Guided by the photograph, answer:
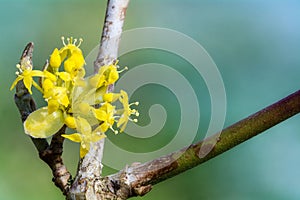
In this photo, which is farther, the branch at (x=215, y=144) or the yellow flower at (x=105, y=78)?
the yellow flower at (x=105, y=78)

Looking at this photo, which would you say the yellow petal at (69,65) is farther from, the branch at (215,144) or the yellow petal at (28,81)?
the branch at (215,144)

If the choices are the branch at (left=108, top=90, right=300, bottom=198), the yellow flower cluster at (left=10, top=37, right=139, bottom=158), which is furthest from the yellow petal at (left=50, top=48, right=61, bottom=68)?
the branch at (left=108, top=90, right=300, bottom=198)

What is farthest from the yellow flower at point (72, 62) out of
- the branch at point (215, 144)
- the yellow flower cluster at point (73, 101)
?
the branch at point (215, 144)

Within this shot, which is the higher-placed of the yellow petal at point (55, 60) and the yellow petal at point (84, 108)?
the yellow petal at point (55, 60)

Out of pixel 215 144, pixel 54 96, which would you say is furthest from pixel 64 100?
pixel 215 144

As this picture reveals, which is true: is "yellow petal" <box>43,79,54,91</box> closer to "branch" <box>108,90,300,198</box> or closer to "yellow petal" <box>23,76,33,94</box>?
"yellow petal" <box>23,76,33,94</box>

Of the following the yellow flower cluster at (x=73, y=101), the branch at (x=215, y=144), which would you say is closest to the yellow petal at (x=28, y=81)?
the yellow flower cluster at (x=73, y=101)

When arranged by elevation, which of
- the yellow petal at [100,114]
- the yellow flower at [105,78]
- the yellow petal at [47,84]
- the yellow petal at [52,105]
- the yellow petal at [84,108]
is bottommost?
the yellow petal at [100,114]

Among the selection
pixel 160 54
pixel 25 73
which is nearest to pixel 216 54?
pixel 160 54
